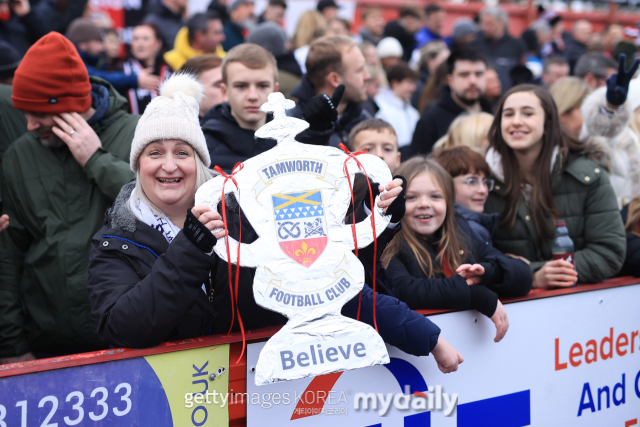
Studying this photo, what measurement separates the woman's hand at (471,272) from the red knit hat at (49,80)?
2078 millimetres

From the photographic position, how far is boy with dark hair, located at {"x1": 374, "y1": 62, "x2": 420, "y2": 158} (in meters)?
6.37

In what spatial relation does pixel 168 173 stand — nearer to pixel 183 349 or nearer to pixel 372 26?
pixel 183 349

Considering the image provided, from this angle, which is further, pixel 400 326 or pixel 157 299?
pixel 400 326

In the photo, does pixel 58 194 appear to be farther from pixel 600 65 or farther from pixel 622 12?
pixel 622 12

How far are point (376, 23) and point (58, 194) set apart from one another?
6.97 metres

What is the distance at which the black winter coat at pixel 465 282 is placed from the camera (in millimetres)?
2855

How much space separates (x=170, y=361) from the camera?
2.25 metres

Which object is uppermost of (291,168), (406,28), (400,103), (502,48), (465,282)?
(406,28)

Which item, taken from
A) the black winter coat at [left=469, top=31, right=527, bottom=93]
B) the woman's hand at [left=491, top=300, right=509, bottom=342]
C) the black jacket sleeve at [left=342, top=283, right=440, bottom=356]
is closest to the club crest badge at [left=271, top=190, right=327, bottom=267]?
the black jacket sleeve at [left=342, top=283, right=440, bottom=356]

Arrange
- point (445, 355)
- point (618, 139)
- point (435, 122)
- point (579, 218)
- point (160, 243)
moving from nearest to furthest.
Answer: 1. point (160, 243)
2. point (445, 355)
3. point (579, 218)
4. point (618, 139)
5. point (435, 122)

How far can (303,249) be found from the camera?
7.43 feet

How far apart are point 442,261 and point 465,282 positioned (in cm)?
28

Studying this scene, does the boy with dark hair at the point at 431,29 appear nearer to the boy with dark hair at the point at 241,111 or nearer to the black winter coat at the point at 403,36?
the black winter coat at the point at 403,36

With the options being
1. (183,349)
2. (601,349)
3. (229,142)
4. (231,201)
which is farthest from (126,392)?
(601,349)
